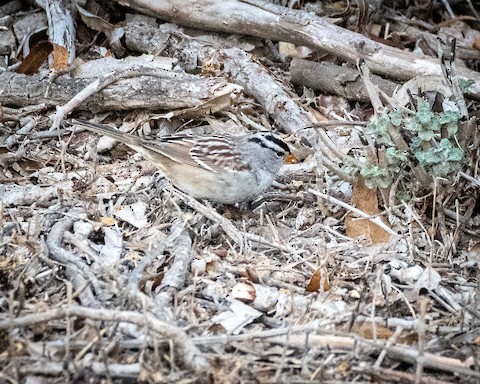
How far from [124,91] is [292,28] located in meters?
1.62

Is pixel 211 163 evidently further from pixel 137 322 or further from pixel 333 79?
pixel 137 322

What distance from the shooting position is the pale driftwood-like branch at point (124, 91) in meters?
6.52

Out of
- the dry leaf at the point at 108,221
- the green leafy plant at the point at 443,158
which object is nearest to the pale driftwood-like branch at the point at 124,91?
the dry leaf at the point at 108,221

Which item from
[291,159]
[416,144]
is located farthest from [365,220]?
[291,159]

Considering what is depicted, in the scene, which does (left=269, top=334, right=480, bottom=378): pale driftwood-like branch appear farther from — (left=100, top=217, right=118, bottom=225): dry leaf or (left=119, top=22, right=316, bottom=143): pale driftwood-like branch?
(left=119, top=22, right=316, bottom=143): pale driftwood-like branch

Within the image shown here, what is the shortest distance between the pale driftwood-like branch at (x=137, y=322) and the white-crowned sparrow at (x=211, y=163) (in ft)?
6.54

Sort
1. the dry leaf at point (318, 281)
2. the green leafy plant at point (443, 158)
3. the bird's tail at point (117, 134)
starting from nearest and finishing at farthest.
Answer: the dry leaf at point (318, 281)
the green leafy plant at point (443, 158)
the bird's tail at point (117, 134)

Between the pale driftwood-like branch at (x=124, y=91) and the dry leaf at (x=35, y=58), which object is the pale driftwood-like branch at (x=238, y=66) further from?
the dry leaf at (x=35, y=58)

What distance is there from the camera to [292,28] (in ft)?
23.1

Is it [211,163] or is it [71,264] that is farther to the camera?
[211,163]

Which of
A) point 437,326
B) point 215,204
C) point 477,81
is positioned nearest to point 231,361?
point 437,326

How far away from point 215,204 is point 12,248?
1.72 meters

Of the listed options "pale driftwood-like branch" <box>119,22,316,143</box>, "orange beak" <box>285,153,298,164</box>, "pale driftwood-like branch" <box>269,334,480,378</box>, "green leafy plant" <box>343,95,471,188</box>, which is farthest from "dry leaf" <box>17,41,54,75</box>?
"pale driftwood-like branch" <box>269,334,480,378</box>

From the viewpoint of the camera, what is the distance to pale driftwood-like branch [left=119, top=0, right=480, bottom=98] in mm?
6805
